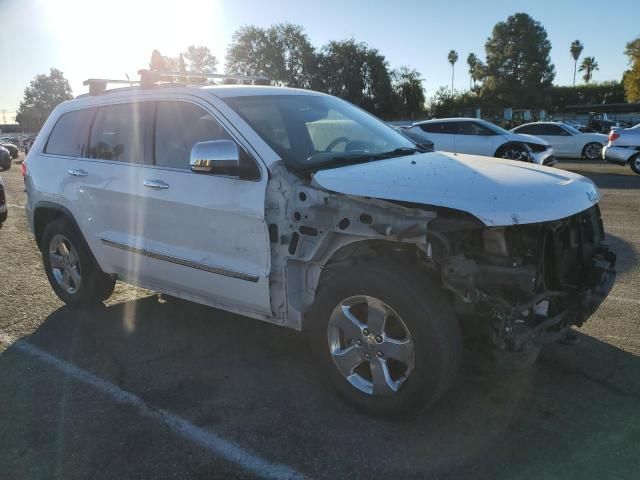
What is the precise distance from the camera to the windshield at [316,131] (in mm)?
3604

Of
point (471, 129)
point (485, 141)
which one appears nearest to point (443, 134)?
point (471, 129)

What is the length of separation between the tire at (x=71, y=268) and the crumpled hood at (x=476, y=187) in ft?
8.76

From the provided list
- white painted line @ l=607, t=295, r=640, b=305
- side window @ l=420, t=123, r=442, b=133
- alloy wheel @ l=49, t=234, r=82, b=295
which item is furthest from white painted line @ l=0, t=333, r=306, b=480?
side window @ l=420, t=123, r=442, b=133

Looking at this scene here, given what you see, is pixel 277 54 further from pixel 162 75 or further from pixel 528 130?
pixel 162 75

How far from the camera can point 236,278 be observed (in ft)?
11.9

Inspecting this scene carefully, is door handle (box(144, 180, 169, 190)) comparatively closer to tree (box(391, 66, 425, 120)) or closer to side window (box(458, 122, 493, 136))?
side window (box(458, 122, 493, 136))

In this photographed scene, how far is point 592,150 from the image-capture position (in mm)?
20188

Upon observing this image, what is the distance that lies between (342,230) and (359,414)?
1065 mm

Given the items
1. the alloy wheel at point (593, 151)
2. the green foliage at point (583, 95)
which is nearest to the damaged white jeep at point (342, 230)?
the alloy wheel at point (593, 151)

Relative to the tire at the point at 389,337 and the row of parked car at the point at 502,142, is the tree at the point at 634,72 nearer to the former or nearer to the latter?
the row of parked car at the point at 502,142

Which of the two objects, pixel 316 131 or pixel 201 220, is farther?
pixel 316 131

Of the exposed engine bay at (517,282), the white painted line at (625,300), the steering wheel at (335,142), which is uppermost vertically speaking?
the steering wheel at (335,142)

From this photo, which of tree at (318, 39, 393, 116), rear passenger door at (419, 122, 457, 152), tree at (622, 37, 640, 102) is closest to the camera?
rear passenger door at (419, 122, 457, 152)

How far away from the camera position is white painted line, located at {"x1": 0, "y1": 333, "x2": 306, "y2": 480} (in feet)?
9.09
